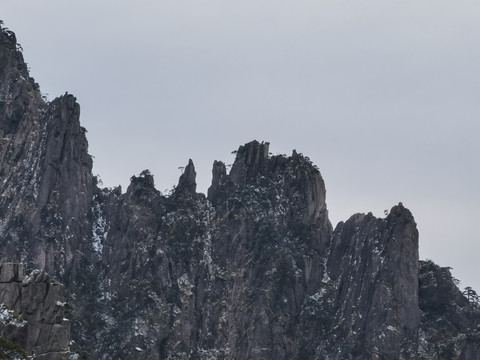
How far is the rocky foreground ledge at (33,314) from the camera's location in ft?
599

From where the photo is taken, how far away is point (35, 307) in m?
189

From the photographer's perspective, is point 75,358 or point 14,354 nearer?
point 14,354

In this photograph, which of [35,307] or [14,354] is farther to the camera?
[35,307]

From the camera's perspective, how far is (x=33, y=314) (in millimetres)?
188250

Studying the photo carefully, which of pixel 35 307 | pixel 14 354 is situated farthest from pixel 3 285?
pixel 14 354

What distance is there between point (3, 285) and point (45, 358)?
14.6 metres

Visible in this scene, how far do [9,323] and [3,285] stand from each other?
9.27 meters

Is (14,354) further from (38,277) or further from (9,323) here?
(38,277)

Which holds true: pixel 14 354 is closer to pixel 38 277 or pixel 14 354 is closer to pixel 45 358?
pixel 45 358

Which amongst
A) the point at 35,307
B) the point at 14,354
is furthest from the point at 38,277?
the point at 14,354

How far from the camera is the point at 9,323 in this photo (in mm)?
181625

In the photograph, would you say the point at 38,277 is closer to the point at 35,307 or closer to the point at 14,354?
the point at 35,307

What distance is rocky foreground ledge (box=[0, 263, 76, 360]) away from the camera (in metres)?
182

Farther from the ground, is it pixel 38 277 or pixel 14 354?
pixel 38 277
